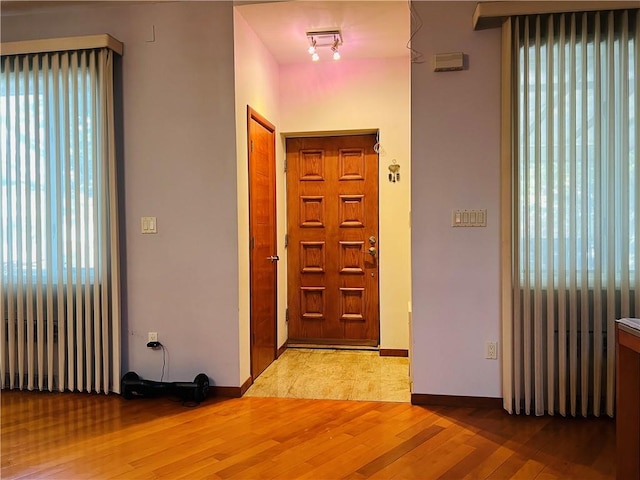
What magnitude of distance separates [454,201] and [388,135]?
4.52 ft

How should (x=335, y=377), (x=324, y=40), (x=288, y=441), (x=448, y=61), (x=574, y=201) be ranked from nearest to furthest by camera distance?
1. (x=288, y=441)
2. (x=574, y=201)
3. (x=448, y=61)
4. (x=335, y=377)
5. (x=324, y=40)

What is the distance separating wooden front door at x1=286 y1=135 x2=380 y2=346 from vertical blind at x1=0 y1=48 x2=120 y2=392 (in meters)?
1.76

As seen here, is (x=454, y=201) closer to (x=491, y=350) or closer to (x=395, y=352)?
(x=491, y=350)

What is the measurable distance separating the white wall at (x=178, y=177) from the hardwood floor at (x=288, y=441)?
0.44 m

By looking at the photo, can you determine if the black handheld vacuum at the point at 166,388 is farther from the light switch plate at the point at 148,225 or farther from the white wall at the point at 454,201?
the white wall at the point at 454,201

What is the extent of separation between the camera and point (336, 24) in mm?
3186

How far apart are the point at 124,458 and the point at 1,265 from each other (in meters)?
A: 1.87

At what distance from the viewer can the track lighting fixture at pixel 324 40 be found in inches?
130

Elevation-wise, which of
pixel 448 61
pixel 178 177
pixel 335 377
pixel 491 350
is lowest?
pixel 335 377

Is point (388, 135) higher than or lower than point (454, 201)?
higher

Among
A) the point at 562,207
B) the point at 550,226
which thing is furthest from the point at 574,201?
the point at 550,226

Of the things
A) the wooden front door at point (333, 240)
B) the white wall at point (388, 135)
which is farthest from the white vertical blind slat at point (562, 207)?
the wooden front door at point (333, 240)

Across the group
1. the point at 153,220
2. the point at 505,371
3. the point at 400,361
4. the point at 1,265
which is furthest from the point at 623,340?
the point at 1,265

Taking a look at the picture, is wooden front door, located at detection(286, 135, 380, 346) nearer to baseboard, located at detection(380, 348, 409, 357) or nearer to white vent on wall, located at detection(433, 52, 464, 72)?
baseboard, located at detection(380, 348, 409, 357)
